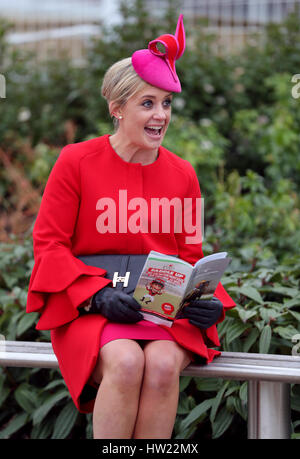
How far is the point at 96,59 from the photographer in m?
5.95

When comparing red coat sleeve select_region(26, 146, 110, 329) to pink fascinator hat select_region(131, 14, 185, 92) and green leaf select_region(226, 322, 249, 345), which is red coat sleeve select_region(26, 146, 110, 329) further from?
green leaf select_region(226, 322, 249, 345)

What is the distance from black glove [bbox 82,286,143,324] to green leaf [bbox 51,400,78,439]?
0.78 metres

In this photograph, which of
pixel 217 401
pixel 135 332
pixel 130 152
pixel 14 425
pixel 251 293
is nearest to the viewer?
pixel 135 332

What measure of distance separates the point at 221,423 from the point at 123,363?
0.76 m

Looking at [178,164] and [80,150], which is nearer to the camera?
[80,150]

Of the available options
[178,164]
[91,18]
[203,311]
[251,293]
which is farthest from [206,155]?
[91,18]

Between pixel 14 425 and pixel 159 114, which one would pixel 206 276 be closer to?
pixel 159 114

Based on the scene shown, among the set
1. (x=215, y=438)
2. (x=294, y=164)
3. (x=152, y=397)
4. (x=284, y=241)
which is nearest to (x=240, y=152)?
(x=294, y=164)

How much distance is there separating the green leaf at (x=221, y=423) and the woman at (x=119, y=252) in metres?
0.39

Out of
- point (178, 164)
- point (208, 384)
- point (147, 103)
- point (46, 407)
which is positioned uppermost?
point (147, 103)

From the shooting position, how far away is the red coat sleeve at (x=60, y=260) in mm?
2150

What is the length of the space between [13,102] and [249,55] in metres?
2.54

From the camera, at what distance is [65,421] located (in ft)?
8.75

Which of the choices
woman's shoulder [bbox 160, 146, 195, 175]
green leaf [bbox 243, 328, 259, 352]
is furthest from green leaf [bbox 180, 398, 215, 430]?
woman's shoulder [bbox 160, 146, 195, 175]
